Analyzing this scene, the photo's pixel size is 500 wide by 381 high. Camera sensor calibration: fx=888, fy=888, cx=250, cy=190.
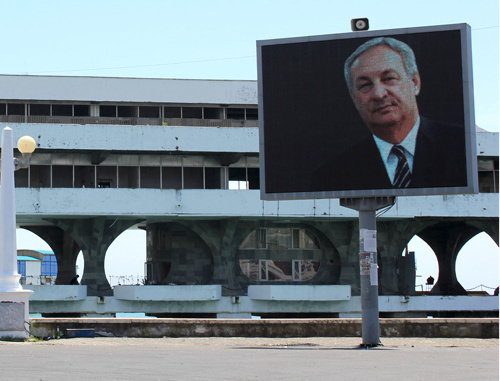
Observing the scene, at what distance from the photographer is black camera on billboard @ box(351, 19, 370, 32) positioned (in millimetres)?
21516

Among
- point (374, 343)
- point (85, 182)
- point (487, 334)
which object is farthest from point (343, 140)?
point (85, 182)

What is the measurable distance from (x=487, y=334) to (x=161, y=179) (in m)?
23.6

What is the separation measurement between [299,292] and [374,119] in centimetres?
2252

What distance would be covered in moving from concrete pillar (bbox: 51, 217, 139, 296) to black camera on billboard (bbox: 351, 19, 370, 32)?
23.8 metres

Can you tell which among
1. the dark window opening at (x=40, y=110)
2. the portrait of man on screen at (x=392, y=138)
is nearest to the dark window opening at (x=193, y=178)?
the dark window opening at (x=40, y=110)

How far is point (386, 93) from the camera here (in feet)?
68.8

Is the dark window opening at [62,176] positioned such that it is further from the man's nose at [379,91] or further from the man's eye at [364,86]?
the man's nose at [379,91]

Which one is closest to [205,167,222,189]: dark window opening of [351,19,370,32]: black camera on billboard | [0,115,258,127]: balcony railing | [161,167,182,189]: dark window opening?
[161,167,182,189]: dark window opening

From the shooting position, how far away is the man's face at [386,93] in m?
20.9

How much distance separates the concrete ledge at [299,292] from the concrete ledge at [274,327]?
18360mm

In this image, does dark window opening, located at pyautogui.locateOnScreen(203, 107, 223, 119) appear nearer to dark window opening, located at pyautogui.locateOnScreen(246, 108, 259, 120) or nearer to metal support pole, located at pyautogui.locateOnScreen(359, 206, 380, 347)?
dark window opening, located at pyautogui.locateOnScreen(246, 108, 259, 120)

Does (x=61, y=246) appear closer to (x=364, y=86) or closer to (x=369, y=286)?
(x=369, y=286)

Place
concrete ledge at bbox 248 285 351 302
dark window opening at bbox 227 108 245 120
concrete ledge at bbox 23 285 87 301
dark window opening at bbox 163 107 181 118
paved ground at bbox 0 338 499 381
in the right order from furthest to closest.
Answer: dark window opening at bbox 227 108 245 120 < dark window opening at bbox 163 107 181 118 < concrete ledge at bbox 248 285 351 302 < concrete ledge at bbox 23 285 87 301 < paved ground at bbox 0 338 499 381

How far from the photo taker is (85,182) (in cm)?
4447
